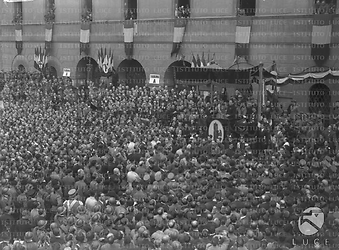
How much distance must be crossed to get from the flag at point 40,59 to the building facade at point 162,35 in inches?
21.5

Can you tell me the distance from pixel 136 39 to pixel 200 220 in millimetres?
20410

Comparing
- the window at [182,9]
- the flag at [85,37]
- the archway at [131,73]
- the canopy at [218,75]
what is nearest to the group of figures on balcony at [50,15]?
the flag at [85,37]

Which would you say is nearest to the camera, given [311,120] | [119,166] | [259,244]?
[259,244]

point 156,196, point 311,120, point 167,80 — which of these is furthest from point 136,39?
point 156,196

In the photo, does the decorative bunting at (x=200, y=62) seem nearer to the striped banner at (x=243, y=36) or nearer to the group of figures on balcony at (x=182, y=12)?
the striped banner at (x=243, y=36)

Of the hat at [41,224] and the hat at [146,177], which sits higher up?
the hat at [146,177]

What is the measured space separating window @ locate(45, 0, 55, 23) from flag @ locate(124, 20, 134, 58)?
5.41 metres

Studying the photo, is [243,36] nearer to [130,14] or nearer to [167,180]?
[130,14]

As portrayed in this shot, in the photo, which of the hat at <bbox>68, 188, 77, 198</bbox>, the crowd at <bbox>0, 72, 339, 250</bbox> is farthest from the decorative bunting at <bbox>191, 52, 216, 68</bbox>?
the hat at <bbox>68, 188, 77, 198</bbox>

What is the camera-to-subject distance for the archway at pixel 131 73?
3033 cm

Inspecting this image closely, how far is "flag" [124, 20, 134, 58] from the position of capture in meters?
29.5

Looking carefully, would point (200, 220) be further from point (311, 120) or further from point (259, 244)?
point (311, 120)

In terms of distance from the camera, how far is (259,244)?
9570 millimetres

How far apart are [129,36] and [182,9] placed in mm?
3754
